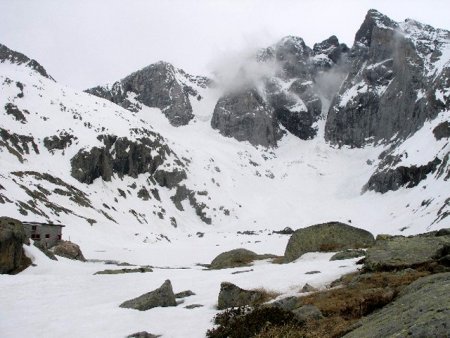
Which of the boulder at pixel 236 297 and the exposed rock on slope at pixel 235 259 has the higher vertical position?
the exposed rock on slope at pixel 235 259

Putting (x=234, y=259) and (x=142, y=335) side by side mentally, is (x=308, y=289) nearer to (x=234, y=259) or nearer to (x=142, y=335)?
(x=142, y=335)

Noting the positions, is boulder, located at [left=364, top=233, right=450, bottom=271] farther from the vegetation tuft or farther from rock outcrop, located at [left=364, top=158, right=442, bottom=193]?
rock outcrop, located at [left=364, top=158, right=442, bottom=193]

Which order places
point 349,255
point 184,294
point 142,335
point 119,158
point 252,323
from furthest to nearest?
1. point 119,158
2. point 349,255
3. point 184,294
4. point 142,335
5. point 252,323

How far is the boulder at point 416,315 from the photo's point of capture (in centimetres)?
771

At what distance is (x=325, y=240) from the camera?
2988 centimetres

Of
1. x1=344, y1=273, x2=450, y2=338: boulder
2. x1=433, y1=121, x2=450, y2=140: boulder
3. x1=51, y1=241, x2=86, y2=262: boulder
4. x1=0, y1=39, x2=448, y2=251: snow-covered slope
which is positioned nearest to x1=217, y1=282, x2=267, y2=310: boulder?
x1=344, y1=273, x2=450, y2=338: boulder

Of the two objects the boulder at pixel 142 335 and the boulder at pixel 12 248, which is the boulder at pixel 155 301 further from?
the boulder at pixel 12 248

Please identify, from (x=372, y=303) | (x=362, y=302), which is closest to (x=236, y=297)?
(x=362, y=302)

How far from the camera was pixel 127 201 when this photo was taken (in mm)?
136250

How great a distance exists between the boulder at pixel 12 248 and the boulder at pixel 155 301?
52.0 ft

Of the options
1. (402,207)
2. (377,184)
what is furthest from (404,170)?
(402,207)

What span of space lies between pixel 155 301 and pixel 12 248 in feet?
59.2

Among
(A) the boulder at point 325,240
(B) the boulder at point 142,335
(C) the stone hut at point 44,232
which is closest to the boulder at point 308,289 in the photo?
(B) the boulder at point 142,335

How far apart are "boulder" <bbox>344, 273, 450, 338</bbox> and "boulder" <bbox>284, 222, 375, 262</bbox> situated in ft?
58.0
